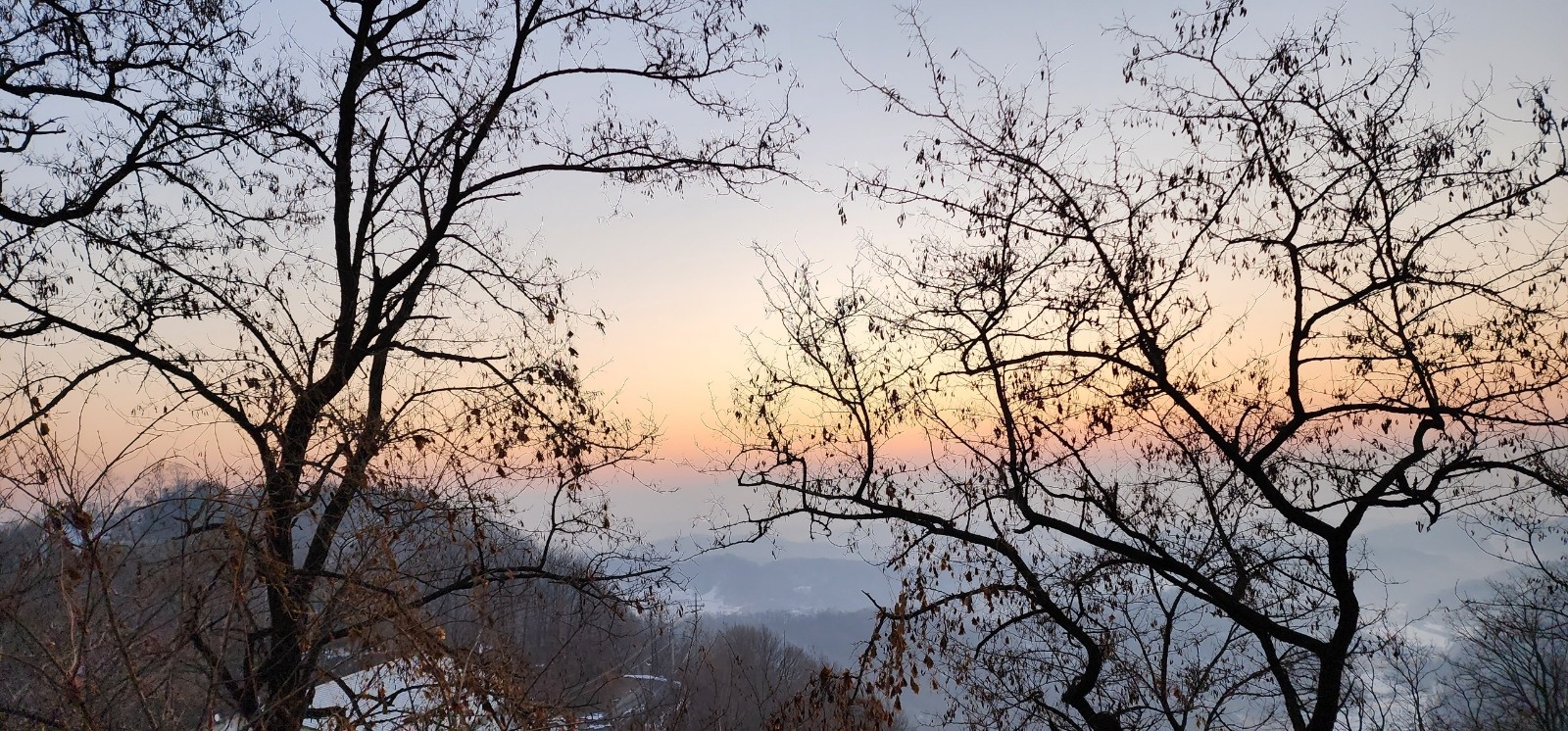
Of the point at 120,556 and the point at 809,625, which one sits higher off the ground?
the point at 809,625

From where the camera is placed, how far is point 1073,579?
648cm

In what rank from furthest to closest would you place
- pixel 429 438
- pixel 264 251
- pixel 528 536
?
pixel 264 251 < pixel 528 536 < pixel 429 438

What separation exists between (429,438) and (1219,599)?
564cm

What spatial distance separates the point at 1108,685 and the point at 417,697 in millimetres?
6323

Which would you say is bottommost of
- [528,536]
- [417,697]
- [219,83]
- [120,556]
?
[417,697]

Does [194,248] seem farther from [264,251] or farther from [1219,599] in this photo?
[1219,599]

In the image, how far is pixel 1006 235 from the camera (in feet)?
21.8

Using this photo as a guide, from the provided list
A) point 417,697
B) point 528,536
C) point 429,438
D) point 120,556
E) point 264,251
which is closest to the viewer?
point 120,556

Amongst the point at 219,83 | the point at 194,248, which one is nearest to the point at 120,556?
the point at 194,248

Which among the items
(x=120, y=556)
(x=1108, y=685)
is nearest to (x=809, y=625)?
(x=1108, y=685)

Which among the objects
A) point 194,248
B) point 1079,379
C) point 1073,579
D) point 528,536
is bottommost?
point 1073,579

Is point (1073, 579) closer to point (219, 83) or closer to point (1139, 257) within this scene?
point (1139, 257)

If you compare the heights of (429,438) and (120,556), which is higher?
(429,438)

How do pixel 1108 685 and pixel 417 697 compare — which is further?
pixel 1108 685
